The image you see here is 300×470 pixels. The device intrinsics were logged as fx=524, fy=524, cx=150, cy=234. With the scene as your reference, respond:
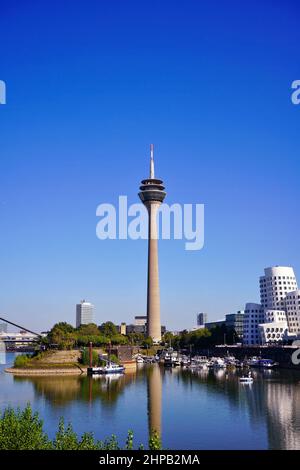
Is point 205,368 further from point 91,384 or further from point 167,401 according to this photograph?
point 167,401

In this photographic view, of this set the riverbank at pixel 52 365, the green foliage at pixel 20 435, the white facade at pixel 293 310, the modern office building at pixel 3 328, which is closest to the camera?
the green foliage at pixel 20 435

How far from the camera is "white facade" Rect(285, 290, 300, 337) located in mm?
98500

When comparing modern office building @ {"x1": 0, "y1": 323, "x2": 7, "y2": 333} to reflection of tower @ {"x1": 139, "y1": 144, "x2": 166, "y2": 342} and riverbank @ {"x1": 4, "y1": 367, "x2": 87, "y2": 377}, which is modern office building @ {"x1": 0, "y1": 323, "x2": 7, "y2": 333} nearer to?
reflection of tower @ {"x1": 139, "y1": 144, "x2": 166, "y2": 342}

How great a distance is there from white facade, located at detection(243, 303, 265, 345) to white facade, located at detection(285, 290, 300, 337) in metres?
5.58

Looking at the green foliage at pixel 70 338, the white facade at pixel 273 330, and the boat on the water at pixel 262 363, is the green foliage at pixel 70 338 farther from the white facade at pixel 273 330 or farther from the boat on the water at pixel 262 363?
the white facade at pixel 273 330

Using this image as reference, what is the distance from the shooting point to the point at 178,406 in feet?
140

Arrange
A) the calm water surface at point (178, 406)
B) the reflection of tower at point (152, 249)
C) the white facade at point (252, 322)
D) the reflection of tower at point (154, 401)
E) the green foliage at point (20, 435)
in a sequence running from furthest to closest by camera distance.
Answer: the reflection of tower at point (152, 249), the white facade at point (252, 322), the reflection of tower at point (154, 401), the calm water surface at point (178, 406), the green foliage at point (20, 435)

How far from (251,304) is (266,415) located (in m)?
70.3

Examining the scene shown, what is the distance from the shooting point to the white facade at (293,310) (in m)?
98.5

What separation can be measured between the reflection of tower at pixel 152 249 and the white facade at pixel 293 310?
34.5 meters

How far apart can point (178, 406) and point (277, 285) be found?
64813 millimetres

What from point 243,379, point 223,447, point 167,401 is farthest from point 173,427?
point 243,379

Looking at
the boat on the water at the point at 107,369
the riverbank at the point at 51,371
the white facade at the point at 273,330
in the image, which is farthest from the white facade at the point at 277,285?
the riverbank at the point at 51,371

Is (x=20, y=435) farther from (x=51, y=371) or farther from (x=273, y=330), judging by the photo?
(x=273, y=330)
